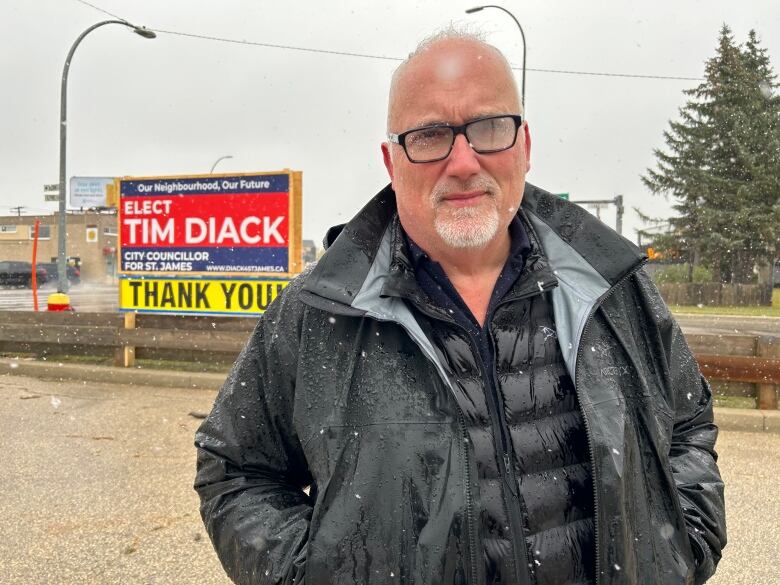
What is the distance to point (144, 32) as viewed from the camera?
14484mm

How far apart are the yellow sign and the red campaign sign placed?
1.57 ft

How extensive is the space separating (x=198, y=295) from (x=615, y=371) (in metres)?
7.38

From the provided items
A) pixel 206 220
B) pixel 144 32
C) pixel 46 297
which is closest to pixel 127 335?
pixel 206 220

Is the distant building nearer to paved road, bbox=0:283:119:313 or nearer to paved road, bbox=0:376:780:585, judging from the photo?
paved road, bbox=0:283:119:313

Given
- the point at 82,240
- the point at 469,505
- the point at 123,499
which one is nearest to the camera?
the point at 469,505

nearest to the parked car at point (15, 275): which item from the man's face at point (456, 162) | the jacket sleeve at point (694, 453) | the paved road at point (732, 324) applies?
the paved road at point (732, 324)

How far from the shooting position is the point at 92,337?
831 centimetres

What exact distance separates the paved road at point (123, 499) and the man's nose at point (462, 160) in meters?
2.64

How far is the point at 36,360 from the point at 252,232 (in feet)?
12.0

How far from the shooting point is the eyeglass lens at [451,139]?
1.66m

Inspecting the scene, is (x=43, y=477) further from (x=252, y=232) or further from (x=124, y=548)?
(x=252, y=232)

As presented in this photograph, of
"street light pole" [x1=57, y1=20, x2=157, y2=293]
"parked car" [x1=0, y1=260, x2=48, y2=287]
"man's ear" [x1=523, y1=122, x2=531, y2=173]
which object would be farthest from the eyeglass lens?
"parked car" [x1=0, y1=260, x2=48, y2=287]

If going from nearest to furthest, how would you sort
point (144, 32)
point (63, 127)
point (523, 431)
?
1. point (523, 431)
2. point (63, 127)
3. point (144, 32)

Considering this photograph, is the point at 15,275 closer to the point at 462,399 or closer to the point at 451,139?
the point at 451,139
